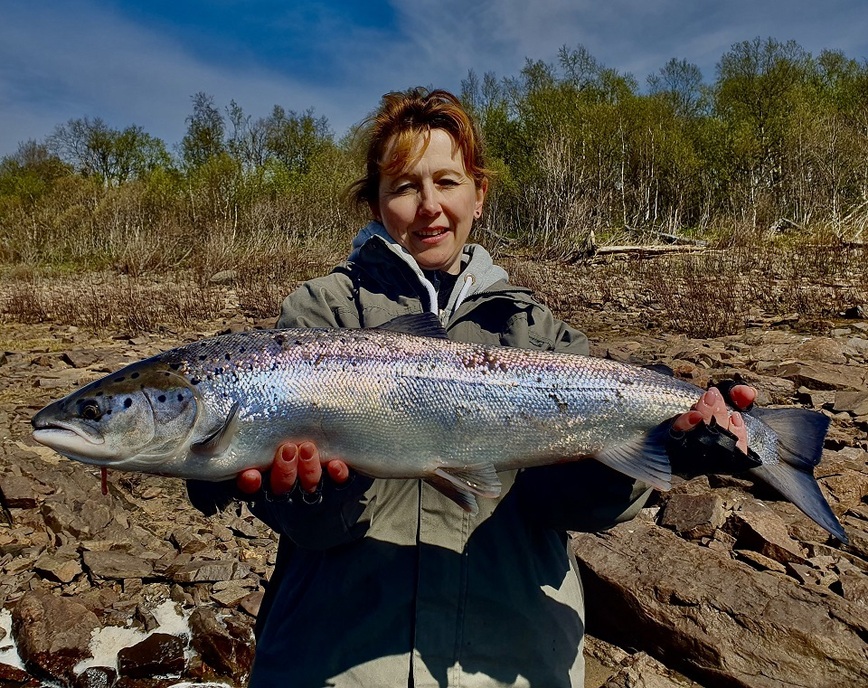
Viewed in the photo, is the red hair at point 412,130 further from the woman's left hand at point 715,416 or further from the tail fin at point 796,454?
the tail fin at point 796,454

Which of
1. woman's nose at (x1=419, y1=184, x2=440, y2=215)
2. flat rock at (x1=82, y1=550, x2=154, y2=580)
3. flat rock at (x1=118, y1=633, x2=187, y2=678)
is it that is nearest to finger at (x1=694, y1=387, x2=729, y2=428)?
woman's nose at (x1=419, y1=184, x2=440, y2=215)

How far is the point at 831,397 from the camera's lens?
672 centimetres

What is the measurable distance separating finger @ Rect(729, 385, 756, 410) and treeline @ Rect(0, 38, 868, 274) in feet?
77.5

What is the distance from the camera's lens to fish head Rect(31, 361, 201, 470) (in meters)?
2.39

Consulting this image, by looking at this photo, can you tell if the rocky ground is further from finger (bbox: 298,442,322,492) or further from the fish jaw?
finger (bbox: 298,442,322,492)

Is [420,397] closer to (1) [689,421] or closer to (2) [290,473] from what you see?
(2) [290,473]

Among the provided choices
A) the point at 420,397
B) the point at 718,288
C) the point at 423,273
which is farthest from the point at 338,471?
the point at 718,288

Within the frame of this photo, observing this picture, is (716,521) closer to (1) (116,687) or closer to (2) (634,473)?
(2) (634,473)

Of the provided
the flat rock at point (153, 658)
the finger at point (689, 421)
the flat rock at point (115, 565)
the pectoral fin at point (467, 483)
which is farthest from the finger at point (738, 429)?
the flat rock at point (115, 565)

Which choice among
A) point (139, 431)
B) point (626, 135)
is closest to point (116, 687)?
point (139, 431)

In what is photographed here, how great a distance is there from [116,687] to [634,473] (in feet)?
10.3

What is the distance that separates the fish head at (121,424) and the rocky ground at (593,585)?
76.8 inches

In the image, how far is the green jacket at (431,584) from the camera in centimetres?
227

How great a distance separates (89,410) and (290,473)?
81 centimetres
